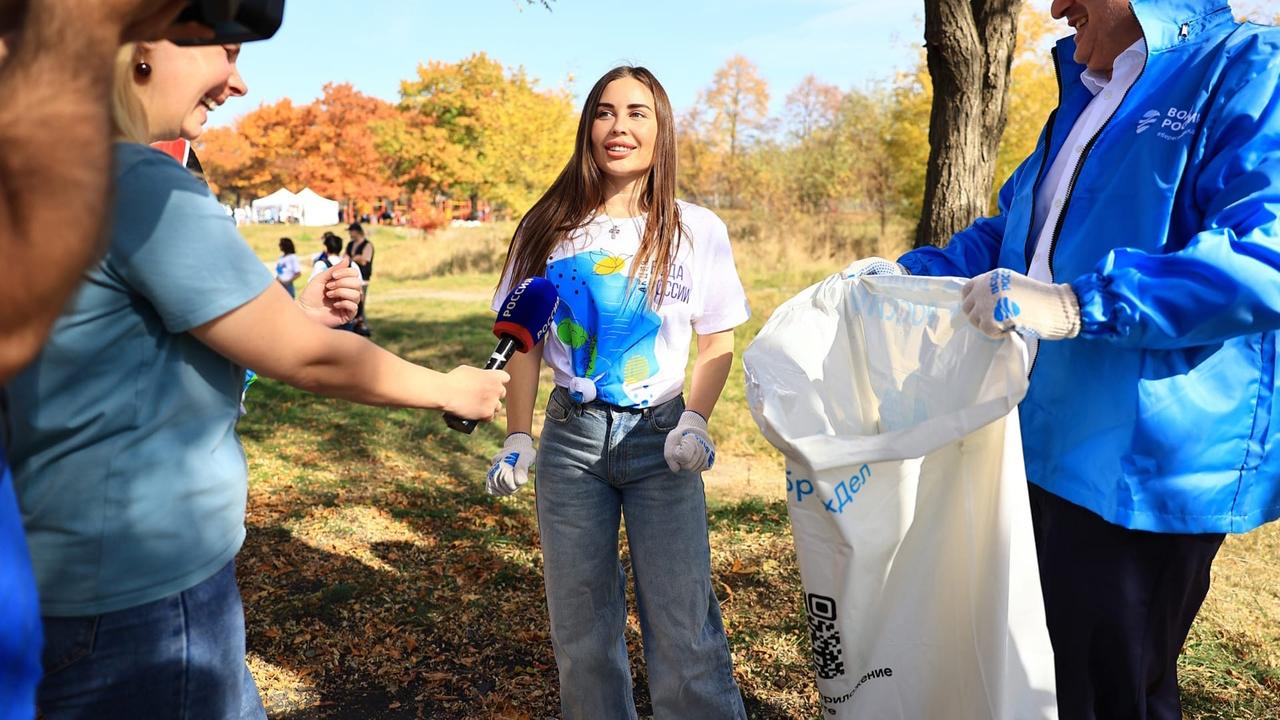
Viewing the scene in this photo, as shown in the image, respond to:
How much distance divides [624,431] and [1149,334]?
139 cm

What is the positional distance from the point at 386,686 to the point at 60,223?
305 cm

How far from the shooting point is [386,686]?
3729 millimetres

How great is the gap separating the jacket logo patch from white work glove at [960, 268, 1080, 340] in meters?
0.41

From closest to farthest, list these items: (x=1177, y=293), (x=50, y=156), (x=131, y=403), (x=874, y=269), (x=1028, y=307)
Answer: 1. (x=50, y=156)
2. (x=131, y=403)
3. (x=1177, y=293)
4. (x=1028, y=307)
5. (x=874, y=269)

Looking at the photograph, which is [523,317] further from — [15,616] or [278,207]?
[278,207]

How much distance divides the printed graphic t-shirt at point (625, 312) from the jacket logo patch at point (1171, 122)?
3.83ft

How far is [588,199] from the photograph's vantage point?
2.99 meters

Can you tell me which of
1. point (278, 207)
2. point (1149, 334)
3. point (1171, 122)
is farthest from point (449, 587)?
point (278, 207)

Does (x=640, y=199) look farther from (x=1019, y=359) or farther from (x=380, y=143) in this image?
(x=380, y=143)

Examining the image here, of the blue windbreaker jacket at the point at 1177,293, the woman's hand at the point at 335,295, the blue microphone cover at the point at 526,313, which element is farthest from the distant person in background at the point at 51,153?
the blue windbreaker jacket at the point at 1177,293

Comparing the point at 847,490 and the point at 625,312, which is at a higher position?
the point at 625,312

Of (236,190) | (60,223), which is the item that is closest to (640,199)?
(60,223)

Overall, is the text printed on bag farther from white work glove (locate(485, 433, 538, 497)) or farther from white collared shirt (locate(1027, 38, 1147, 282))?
white work glove (locate(485, 433, 538, 497))

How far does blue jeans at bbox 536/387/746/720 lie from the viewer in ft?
9.16
